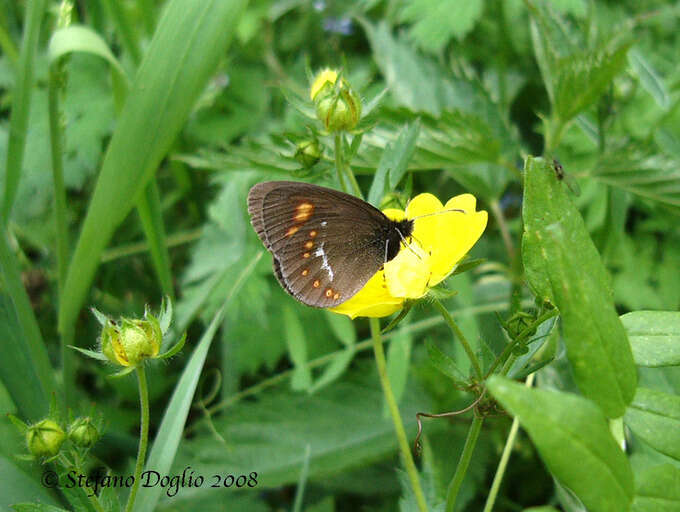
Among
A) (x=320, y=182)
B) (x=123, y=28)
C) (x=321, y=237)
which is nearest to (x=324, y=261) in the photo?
(x=321, y=237)

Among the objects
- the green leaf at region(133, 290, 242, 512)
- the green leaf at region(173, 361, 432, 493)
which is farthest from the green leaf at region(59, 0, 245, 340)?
the green leaf at region(173, 361, 432, 493)

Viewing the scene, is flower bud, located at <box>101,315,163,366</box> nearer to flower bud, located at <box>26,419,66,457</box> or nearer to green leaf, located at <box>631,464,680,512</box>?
flower bud, located at <box>26,419,66,457</box>

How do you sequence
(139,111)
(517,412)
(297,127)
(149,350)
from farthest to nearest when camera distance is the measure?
(297,127) → (139,111) → (149,350) → (517,412)

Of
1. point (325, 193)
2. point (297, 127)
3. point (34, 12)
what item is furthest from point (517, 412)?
point (297, 127)

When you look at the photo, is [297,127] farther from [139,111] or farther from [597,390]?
[597,390]

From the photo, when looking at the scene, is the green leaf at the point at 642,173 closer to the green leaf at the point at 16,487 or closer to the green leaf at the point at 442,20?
the green leaf at the point at 442,20

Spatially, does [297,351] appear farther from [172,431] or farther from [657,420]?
A: [657,420]
